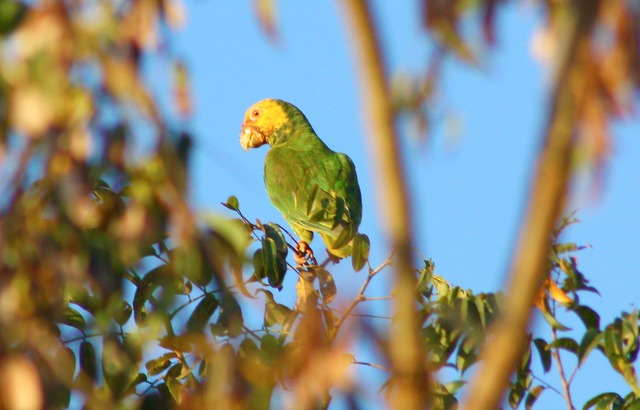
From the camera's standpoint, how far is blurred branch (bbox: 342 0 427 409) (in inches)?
53.4

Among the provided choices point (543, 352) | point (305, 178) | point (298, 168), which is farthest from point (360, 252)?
point (298, 168)

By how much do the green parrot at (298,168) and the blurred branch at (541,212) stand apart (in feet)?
11.0

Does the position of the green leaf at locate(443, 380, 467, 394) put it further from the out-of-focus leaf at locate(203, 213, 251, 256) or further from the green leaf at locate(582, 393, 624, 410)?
the out-of-focus leaf at locate(203, 213, 251, 256)

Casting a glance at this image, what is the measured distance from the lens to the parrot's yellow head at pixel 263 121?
6.95 metres

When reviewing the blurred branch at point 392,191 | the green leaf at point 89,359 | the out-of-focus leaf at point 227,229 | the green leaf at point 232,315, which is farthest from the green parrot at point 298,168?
the blurred branch at point 392,191

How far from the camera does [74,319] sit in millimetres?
2807

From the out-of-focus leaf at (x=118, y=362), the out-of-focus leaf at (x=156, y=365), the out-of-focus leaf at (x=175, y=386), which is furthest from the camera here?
the out-of-focus leaf at (x=156, y=365)

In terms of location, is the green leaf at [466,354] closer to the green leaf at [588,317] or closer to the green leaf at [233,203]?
the green leaf at [588,317]

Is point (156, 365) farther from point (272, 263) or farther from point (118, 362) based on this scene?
point (118, 362)

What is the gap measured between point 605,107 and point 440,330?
1.50m

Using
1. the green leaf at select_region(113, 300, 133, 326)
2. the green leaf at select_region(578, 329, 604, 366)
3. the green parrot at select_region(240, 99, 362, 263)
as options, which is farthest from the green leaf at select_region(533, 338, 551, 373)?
the green parrot at select_region(240, 99, 362, 263)

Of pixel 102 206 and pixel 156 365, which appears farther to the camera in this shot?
pixel 156 365

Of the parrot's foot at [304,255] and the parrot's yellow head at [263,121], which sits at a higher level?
the parrot's yellow head at [263,121]

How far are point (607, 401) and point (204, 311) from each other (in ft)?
4.34
